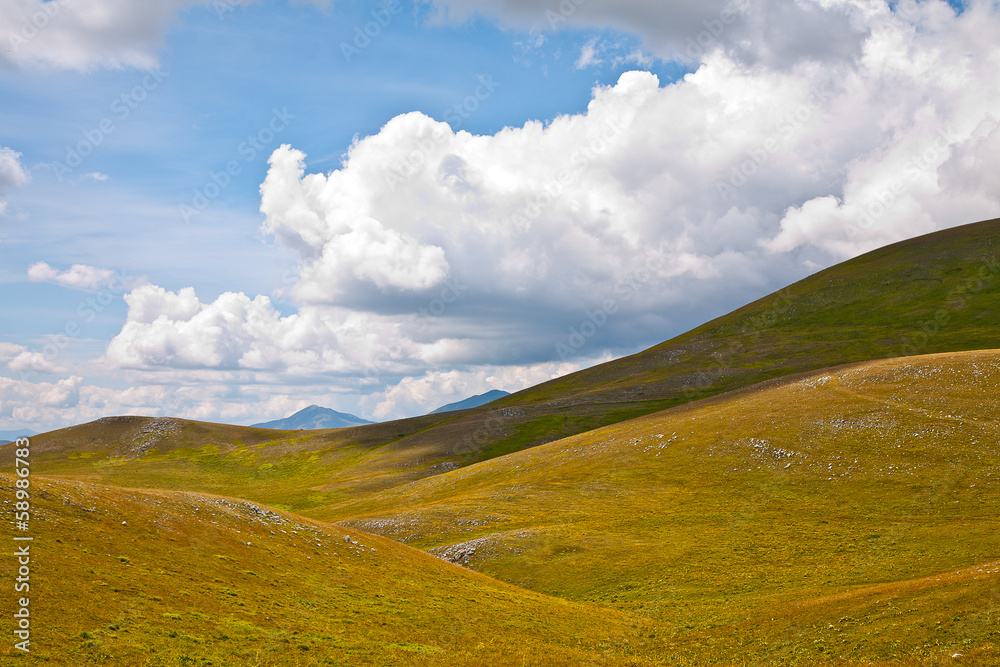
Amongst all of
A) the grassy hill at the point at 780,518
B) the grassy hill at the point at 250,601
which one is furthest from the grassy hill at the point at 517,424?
the grassy hill at the point at 250,601

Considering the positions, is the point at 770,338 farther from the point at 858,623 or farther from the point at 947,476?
the point at 858,623

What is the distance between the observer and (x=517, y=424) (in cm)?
16312

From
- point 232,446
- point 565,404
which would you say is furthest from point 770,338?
point 232,446

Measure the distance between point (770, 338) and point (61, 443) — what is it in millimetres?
239643

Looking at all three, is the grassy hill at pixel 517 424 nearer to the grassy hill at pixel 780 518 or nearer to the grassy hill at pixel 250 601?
the grassy hill at pixel 780 518

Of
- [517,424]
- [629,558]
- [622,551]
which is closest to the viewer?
[629,558]

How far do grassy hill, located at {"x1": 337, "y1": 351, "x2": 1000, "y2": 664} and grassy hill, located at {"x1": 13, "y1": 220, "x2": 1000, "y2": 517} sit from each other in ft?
144

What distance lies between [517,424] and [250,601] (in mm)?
130821

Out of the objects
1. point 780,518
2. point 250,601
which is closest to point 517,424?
point 780,518

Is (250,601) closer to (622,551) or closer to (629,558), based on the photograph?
(629,558)

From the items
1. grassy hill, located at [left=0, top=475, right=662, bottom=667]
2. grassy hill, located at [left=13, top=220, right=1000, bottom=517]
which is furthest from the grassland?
grassy hill, located at [left=13, top=220, right=1000, bottom=517]

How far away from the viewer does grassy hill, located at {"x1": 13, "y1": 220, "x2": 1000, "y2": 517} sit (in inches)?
5778

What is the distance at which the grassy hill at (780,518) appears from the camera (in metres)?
34.4

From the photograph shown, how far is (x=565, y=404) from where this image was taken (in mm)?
173625
